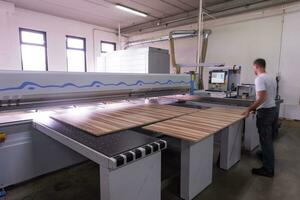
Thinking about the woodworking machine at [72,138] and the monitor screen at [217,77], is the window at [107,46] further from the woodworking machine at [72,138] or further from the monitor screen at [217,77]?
the woodworking machine at [72,138]

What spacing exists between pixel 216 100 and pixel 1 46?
6.10m

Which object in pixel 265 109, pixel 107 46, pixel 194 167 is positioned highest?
pixel 107 46

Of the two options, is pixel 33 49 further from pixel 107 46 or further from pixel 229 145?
pixel 229 145

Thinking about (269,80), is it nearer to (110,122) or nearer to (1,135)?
(110,122)

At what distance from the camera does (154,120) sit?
2.06 m

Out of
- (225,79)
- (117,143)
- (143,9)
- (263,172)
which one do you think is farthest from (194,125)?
(143,9)

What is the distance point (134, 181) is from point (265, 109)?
2.01m

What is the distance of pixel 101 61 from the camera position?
17.6 feet

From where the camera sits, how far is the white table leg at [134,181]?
1.23 meters

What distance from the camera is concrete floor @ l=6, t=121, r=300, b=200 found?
82.7 inches

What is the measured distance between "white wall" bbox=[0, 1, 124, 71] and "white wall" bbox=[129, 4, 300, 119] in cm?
448

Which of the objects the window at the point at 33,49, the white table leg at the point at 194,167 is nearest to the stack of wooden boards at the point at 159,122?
the white table leg at the point at 194,167

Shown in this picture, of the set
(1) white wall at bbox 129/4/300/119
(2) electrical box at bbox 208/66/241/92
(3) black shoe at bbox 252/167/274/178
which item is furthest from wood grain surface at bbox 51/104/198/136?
(1) white wall at bbox 129/4/300/119

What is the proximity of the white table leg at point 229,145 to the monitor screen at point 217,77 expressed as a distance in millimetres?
2025
